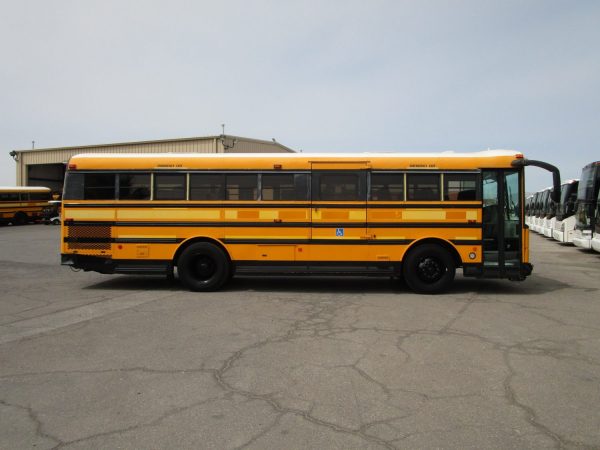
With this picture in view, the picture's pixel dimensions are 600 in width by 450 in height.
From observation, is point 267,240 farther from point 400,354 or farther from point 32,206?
point 32,206

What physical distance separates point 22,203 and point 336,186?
114ft

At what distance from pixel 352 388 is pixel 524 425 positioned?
1.36 m

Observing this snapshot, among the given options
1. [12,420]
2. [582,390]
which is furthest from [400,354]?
[12,420]

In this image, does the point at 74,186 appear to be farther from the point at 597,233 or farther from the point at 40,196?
the point at 40,196

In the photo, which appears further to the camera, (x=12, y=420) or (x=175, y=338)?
(x=175, y=338)

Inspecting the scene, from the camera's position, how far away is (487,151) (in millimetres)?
8758

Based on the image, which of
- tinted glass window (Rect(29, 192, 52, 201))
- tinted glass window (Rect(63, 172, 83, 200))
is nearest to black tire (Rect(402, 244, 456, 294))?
tinted glass window (Rect(63, 172, 83, 200))

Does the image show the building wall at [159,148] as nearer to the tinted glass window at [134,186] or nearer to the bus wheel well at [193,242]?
the tinted glass window at [134,186]

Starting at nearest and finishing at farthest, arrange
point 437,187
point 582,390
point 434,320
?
point 582,390 < point 434,320 < point 437,187

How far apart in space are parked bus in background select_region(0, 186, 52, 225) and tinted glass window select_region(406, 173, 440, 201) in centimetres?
3494

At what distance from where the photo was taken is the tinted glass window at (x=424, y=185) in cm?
847

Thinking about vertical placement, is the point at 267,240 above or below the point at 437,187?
below

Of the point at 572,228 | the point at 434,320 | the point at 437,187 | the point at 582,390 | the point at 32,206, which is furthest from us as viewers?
the point at 32,206

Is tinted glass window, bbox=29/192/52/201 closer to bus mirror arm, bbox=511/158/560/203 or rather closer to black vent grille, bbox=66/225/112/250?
black vent grille, bbox=66/225/112/250
